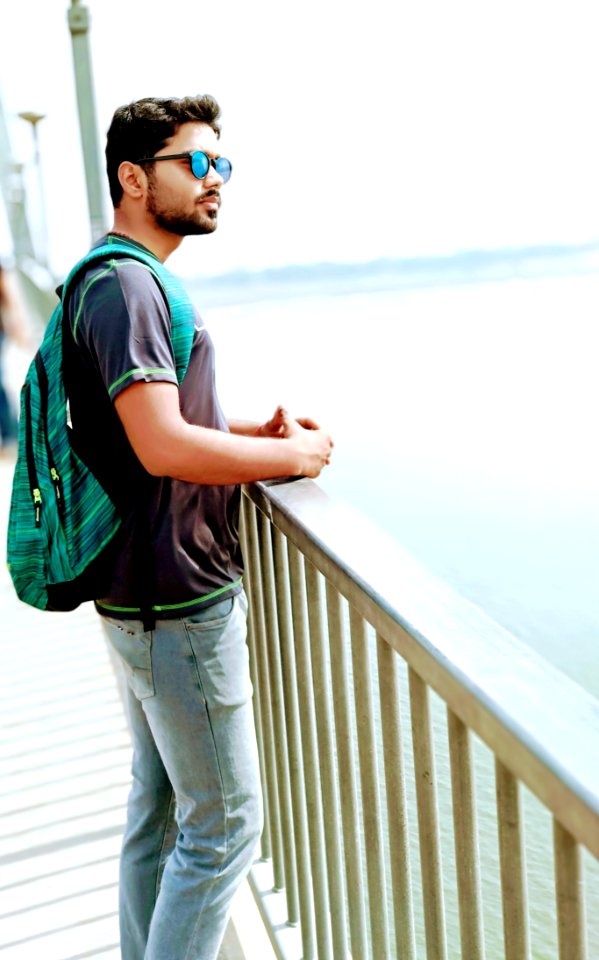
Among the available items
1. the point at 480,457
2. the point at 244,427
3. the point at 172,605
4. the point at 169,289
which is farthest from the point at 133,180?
the point at 480,457

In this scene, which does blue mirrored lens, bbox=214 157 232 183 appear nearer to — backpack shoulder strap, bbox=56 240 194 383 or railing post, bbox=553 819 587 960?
backpack shoulder strap, bbox=56 240 194 383

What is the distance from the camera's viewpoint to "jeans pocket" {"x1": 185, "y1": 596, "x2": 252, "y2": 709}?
1432 mm

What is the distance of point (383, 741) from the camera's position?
1.15m

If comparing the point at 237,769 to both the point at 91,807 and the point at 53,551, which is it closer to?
the point at 53,551

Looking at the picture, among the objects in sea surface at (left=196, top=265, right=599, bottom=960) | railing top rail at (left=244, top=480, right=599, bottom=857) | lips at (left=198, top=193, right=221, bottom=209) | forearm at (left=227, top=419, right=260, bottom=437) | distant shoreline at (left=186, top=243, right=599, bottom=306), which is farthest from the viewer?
distant shoreline at (left=186, top=243, right=599, bottom=306)

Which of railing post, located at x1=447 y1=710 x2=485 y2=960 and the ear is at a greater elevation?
the ear

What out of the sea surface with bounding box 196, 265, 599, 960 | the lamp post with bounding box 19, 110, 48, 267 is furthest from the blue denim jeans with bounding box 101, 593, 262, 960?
the lamp post with bounding box 19, 110, 48, 267

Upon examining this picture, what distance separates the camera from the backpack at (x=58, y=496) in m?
1.39

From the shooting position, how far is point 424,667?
90 centimetres

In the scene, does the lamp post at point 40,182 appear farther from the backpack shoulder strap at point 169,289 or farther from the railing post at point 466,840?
the railing post at point 466,840

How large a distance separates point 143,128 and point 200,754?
33.7 inches

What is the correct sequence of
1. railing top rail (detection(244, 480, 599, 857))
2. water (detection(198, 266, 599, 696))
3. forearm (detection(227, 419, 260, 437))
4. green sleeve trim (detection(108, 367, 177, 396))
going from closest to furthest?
railing top rail (detection(244, 480, 599, 857))
green sleeve trim (detection(108, 367, 177, 396))
forearm (detection(227, 419, 260, 437))
water (detection(198, 266, 599, 696))

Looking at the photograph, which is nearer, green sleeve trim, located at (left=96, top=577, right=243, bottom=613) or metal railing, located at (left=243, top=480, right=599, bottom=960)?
metal railing, located at (left=243, top=480, right=599, bottom=960)

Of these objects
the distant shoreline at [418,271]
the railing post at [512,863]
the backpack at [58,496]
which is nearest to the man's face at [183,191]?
the backpack at [58,496]
